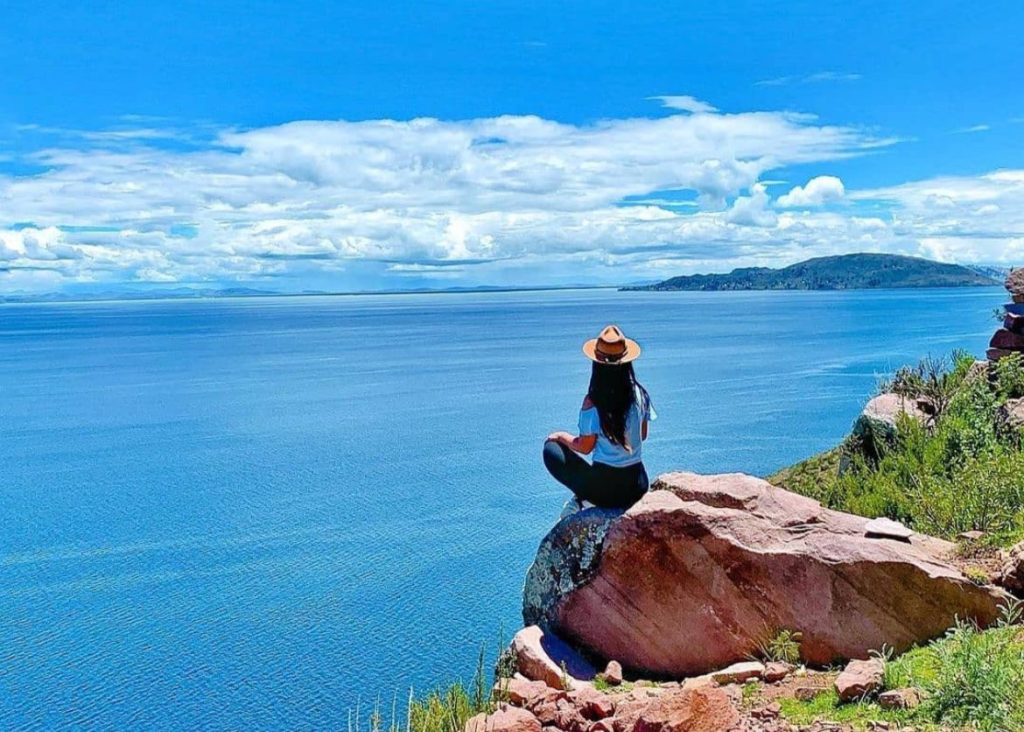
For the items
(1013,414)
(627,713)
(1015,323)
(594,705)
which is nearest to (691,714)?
(627,713)

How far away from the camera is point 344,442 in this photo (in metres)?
39.3

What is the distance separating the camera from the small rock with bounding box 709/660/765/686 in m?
7.55

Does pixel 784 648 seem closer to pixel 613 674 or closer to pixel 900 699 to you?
pixel 613 674

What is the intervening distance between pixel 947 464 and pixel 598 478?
20.1 ft

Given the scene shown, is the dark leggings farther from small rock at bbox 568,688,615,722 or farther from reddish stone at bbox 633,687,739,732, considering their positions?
reddish stone at bbox 633,687,739,732

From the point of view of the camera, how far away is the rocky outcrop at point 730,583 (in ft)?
Answer: 25.8

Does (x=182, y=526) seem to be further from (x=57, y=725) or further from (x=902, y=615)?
(x=902, y=615)

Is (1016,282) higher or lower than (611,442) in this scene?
higher

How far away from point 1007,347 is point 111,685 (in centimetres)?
1680

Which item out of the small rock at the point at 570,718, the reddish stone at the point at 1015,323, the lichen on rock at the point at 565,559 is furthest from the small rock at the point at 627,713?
the reddish stone at the point at 1015,323

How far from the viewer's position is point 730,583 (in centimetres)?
851

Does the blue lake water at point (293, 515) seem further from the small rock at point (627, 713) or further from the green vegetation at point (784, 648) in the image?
the small rock at point (627, 713)

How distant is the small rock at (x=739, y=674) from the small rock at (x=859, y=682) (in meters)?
1.13

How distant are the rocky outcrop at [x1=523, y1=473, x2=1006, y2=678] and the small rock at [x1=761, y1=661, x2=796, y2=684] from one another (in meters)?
0.50
